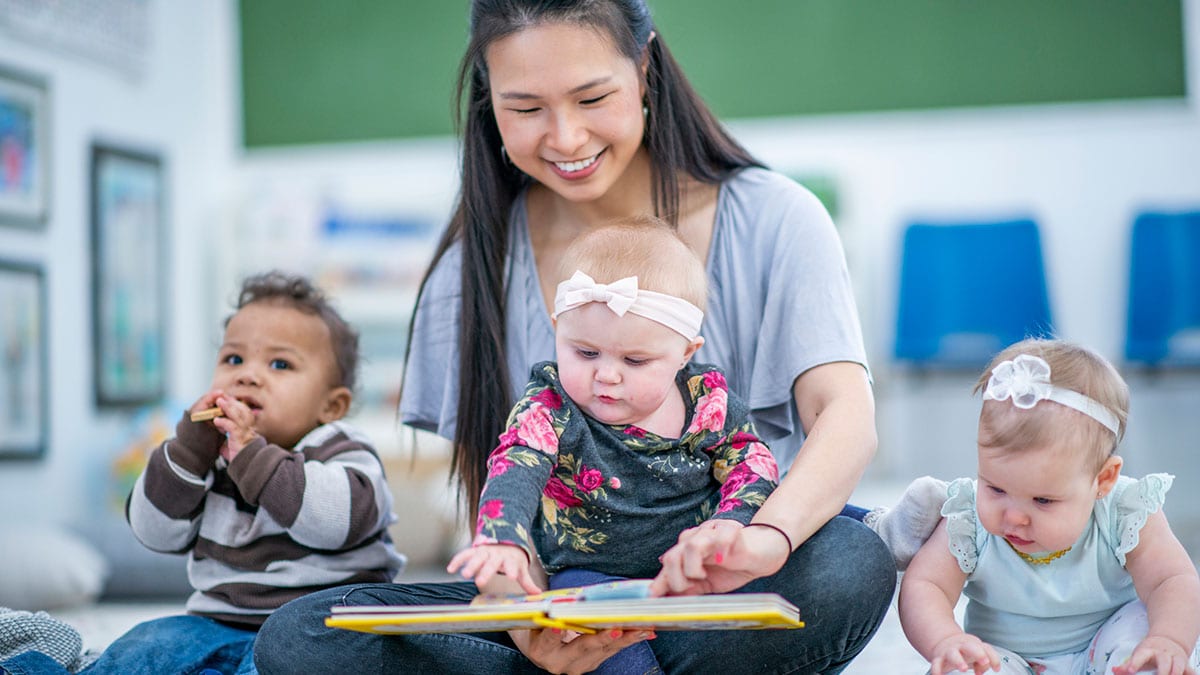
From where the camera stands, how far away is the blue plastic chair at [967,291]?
495cm

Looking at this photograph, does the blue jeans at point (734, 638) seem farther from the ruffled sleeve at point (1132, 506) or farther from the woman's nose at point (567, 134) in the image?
the woman's nose at point (567, 134)

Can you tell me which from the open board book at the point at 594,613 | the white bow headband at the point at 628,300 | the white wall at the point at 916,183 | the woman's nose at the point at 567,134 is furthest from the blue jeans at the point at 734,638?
the white wall at the point at 916,183

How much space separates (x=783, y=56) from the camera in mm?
5469

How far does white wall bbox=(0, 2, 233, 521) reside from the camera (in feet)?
14.9

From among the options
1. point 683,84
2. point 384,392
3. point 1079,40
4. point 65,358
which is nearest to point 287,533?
point 683,84

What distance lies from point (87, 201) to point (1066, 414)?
4.14 m

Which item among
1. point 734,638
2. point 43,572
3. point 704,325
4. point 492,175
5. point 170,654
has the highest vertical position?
point 492,175

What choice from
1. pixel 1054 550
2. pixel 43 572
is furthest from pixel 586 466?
pixel 43 572

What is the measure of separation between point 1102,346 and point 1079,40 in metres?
1.26

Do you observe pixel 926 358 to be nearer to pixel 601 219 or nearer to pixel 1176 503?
pixel 1176 503

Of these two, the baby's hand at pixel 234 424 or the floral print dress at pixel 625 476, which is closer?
the floral print dress at pixel 625 476

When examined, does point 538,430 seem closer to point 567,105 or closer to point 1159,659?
point 567,105

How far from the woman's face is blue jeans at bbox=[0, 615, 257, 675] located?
80 cm

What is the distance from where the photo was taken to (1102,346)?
513 cm
